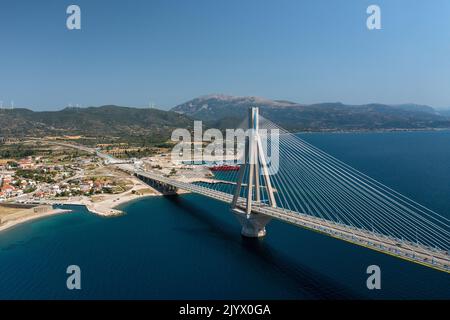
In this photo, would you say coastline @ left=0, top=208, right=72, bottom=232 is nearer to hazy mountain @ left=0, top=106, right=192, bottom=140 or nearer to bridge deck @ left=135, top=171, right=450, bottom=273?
bridge deck @ left=135, top=171, right=450, bottom=273

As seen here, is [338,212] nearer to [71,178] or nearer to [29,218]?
[29,218]

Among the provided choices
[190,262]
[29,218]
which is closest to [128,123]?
[29,218]

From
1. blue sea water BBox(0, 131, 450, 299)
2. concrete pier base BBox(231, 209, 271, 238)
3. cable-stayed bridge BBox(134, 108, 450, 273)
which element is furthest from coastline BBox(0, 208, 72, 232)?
concrete pier base BBox(231, 209, 271, 238)

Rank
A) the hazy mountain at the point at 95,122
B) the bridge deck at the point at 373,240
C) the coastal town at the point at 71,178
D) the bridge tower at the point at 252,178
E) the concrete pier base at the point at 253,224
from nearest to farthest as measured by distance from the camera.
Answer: the bridge deck at the point at 373,240
the bridge tower at the point at 252,178
the concrete pier base at the point at 253,224
the coastal town at the point at 71,178
the hazy mountain at the point at 95,122

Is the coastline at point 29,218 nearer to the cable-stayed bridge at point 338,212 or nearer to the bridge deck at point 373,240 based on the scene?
the cable-stayed bridge at point 338,212

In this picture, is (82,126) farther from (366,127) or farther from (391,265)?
(391,265)

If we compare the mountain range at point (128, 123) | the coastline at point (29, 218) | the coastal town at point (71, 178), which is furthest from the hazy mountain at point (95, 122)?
the coastline at point (29, 218)
